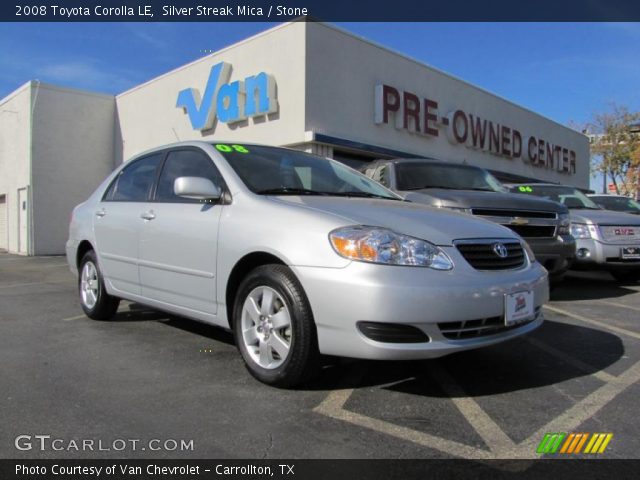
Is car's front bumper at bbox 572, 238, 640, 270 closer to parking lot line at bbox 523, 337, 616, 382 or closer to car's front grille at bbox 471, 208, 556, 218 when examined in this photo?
car's front grille at bbox 471, 208, 556, 218

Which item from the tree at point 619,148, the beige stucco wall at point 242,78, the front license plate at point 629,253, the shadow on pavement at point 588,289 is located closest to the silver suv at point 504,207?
the shadow on pavement at point 588,289

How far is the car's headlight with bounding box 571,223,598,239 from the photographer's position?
24.7 ft

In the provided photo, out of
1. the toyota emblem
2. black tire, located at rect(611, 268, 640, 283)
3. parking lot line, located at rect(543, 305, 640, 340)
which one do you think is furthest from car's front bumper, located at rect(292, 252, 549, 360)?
black tire, located at rect(611, 268, 640, 283)

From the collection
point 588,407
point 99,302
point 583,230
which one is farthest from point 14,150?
point 588,407

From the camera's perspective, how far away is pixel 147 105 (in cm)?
1809

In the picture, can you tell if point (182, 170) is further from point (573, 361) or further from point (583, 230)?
point (583, 230)

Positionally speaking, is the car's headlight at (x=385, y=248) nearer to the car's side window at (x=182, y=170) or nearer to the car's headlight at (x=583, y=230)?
the car's side window at (x=182, y=170)

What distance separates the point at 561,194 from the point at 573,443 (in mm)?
7133

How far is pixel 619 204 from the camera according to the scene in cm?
1056

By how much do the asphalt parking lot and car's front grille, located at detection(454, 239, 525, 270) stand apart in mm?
759

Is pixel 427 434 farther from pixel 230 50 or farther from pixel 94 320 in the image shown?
pixel 230 50

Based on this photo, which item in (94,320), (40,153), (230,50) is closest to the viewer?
(94,320)

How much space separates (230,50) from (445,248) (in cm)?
1282
